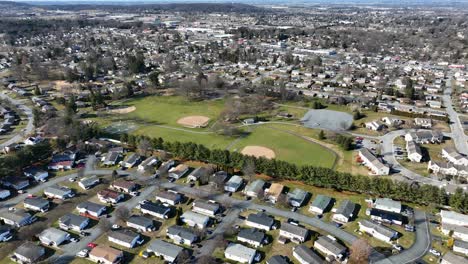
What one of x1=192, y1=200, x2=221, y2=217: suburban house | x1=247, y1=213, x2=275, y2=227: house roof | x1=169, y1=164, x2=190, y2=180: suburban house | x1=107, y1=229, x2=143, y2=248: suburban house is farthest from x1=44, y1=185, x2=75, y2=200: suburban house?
x1=247, y1=213, x2=275, y2=227: house roof

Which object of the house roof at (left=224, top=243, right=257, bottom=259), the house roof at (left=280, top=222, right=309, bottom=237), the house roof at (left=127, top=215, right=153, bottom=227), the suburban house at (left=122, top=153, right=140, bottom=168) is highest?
the suburban house at (left=122, top=153, right=140, bottom=168)

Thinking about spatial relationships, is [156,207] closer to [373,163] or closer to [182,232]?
[182,232]

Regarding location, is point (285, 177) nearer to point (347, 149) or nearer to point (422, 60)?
point (347, 149)

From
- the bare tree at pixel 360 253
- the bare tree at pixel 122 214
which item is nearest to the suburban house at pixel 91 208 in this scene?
the bare tree at pixel 122 214

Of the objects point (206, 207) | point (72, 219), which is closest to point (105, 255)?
point (72, 219)

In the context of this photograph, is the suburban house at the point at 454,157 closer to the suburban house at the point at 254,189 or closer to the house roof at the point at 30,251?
the suburban house at the point at 254,189

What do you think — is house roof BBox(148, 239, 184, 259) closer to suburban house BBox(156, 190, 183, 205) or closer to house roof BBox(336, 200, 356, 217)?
suburban house BBox(156, 190, 183, 205)

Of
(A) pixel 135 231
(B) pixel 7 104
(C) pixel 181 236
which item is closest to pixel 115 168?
(A) pixel 135 231
